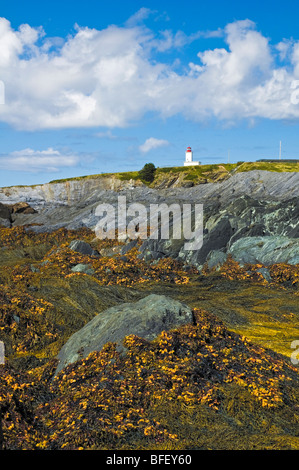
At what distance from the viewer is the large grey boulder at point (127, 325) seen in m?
10.0

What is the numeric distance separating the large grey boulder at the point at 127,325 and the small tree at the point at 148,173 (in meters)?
90.3

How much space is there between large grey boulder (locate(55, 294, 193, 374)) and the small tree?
90.3 metres

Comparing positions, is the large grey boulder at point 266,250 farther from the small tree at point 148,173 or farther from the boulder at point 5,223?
the small tree at point 148,173

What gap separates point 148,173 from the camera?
329 ft

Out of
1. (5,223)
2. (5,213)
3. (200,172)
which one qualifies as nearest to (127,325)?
(5,223)

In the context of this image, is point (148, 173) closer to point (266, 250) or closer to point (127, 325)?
point (266, 250)

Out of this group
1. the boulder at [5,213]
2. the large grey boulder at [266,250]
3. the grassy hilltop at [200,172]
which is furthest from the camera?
the grassy hilltop at [200,172]

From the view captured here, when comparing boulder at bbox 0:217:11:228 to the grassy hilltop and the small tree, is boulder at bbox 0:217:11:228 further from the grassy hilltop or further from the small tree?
the small tree

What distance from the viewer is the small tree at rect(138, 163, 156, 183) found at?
10006cm

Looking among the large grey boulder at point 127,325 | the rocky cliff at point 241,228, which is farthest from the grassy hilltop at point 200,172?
the large grey boulder at point 127,325

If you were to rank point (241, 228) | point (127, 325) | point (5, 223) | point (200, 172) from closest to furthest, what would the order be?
point (127, 325)
point (241, 228)
point (5, 223)
point (200, 172)

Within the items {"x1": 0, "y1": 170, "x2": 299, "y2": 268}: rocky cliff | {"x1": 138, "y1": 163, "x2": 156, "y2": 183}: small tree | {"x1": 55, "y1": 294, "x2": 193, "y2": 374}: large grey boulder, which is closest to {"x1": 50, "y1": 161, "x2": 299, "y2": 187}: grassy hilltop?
{"x1": 138, "y1": 163, "x2": 156, "y2": 183}: small tree

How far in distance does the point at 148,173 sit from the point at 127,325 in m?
91.9

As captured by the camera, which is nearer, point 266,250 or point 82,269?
point 82,269
